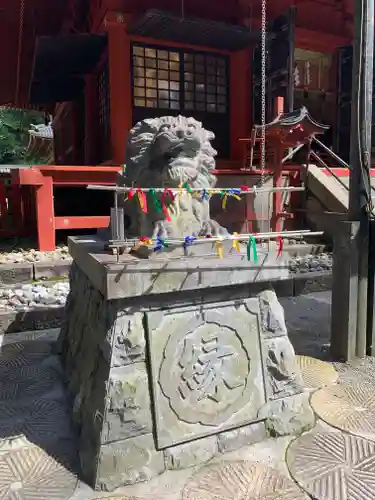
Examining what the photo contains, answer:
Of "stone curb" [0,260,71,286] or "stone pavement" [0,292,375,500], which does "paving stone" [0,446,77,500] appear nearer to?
"stone pavement" [0,292,375,500]

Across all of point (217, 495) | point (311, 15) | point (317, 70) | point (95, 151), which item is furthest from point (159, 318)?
point (317, 70)

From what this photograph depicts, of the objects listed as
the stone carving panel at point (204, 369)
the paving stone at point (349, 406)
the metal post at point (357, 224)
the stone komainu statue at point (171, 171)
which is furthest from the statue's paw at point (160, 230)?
the metal post at point (357, 224)

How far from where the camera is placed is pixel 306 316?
539cm

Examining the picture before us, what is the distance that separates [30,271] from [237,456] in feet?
15.4

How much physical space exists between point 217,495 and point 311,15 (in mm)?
11529

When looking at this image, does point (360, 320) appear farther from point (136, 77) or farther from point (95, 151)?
point (95, 151)

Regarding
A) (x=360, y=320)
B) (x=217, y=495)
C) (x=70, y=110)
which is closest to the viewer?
(x=217, y=495)

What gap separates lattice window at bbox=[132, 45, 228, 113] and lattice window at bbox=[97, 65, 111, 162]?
2.41ft

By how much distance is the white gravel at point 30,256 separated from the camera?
694 cm

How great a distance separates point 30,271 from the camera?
6336 millimetres

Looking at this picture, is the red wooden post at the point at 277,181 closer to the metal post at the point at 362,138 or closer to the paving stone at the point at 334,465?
the metal post at the point at 362,138

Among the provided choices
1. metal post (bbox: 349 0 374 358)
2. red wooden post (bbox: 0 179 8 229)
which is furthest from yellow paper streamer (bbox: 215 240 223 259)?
red wooden post (bbox: 0 179 8 229)

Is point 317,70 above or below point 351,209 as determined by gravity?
above

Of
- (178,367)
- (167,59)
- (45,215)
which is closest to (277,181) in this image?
(167,59)
